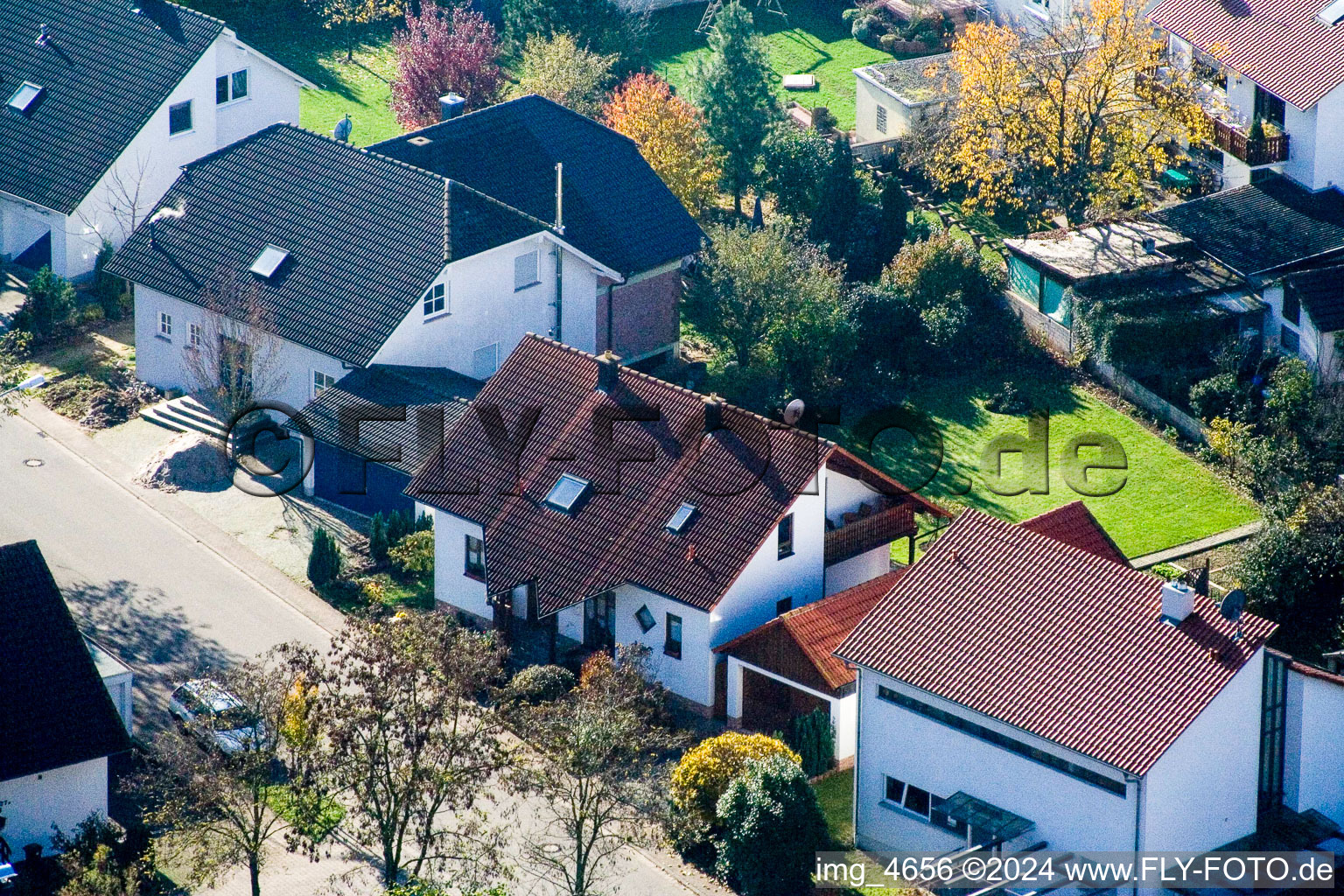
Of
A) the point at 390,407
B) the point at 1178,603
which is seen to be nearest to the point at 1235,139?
the point at 390,407

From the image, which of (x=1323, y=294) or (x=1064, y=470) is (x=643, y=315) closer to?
(x=1064, y=470)

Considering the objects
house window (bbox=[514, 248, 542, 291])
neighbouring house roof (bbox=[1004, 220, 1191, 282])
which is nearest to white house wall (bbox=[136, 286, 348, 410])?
house window (bbox=[514, 248, 542, 291])

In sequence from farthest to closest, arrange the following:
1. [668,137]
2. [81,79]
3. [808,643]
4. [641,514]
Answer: [668,137], [81,79], [641,514], [808,643]

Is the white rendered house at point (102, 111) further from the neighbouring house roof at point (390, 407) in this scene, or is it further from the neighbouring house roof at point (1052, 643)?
the neighbouring house roof at point (1052, 643)

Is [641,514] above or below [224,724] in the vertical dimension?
above

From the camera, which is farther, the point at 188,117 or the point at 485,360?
the point at 188,117

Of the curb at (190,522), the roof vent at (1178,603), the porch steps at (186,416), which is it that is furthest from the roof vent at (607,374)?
the roof vent at (1178,603)

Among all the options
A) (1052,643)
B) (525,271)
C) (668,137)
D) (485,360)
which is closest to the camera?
(1052,643)

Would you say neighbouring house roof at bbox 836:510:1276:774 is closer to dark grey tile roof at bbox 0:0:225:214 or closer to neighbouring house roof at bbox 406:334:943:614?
neighbouring house roof at bbox 406:334:943:614
